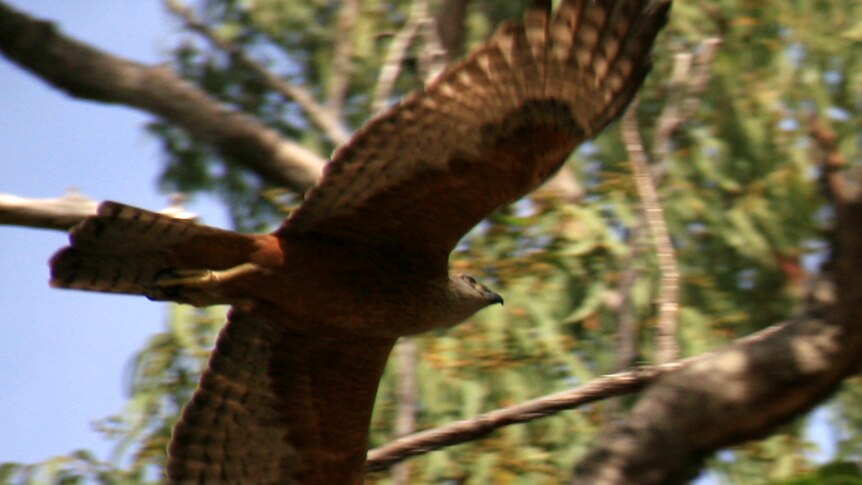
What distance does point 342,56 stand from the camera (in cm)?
775

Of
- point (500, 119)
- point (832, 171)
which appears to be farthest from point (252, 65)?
point (832, 171)

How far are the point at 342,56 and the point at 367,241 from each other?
3024 mm

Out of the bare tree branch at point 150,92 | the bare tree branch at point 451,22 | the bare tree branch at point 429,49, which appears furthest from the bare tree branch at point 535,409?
the bare tree branch at point 451,22

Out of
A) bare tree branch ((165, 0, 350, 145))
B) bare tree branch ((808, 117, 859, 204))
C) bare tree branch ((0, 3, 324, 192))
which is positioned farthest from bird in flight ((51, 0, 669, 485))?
bare tree branch ((165, 0, 350, 145))

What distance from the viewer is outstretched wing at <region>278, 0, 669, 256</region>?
178 inches

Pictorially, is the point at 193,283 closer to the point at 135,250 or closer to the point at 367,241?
the point at 135,250

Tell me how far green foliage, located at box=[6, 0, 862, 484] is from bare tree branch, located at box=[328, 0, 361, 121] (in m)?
0.43

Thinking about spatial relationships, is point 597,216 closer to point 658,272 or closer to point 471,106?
point 658,272

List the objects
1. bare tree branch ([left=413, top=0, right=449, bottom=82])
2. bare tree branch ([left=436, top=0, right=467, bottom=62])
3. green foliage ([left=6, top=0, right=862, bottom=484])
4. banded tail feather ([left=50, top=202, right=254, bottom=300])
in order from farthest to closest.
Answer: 1. bare tree branch ([left=436, top=0, right=467, bottom=62])
2. green foliage ([left=6, top=0, right=862, bottom=484])
3. bare tree branch ([left=413, top=0, right=449, bottom=82])
4. banded tail feather ([left=50, top=202, right=254, bottom=300])

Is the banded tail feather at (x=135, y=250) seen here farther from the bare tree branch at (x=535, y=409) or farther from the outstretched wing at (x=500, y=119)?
the bare tree branch at (x=535, y=409)

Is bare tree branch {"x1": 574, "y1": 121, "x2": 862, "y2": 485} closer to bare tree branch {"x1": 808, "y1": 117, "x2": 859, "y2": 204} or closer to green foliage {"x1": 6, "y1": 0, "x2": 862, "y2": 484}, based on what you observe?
bare tree branch {"x1": 808, "y1": 117, "x2": 859, "y2": 204}

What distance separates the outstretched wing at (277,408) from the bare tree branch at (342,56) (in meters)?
2.14

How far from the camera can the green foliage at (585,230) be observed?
21.0 ft

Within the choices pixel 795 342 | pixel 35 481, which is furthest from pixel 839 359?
pixel 35 481
